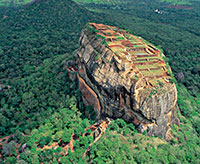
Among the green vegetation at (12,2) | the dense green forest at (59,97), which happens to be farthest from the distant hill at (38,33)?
the green vegetation at (12,2)

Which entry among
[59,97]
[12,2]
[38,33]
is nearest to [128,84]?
[59,97]

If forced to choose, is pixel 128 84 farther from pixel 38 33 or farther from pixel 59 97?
pixel 38 33

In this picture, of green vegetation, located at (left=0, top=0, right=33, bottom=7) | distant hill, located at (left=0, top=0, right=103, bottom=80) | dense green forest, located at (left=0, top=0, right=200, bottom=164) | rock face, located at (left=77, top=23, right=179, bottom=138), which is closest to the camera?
dense green forest, located at (left=0, top=0, right=200, bottom=164)

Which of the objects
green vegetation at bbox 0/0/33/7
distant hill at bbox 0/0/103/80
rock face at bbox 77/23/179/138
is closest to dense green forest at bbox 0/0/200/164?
distant hill at bbox 0/0/103/80

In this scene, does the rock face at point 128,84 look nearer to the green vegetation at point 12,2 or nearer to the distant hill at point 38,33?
the distant hill at point 38,33

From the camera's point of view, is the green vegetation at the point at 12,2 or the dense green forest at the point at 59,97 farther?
the green vegetation at the point at 12,2

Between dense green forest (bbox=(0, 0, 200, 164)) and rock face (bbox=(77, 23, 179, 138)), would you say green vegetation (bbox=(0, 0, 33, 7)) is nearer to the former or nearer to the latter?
dense green forest (bbox=(0, 0, 200, 164))

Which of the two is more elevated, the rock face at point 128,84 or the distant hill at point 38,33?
the rock face at point 128,84
